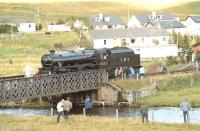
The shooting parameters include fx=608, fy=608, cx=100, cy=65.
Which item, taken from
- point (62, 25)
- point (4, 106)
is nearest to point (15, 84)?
point (4, 106)

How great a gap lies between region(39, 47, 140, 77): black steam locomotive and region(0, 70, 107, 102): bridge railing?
52.3 inches

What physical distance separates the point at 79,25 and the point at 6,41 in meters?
43.1

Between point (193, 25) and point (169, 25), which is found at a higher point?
point (193, 25)

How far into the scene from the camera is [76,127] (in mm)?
43812

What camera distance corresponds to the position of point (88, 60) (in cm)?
7100

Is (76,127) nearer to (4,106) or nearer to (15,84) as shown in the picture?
(15,84)

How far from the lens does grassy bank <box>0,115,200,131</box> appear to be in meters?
42.9

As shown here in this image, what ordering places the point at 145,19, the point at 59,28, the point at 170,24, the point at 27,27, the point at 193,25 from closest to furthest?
the point at 170,24, the point at 193,25, the point at 145,19, the point at 59,28, the point at 27,27

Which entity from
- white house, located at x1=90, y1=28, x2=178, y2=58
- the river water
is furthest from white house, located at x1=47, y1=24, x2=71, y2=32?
the river water

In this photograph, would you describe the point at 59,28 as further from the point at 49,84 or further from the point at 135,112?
the point at 135,112

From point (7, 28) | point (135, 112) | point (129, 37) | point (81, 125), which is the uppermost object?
point (7, 28)

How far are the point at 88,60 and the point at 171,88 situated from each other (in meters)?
10.4

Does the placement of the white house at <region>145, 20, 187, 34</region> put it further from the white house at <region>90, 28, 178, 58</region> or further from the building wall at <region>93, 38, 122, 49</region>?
the building wall at <region>93, 38, 122, 49</region>

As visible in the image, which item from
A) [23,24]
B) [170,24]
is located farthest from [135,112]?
[23,24]
